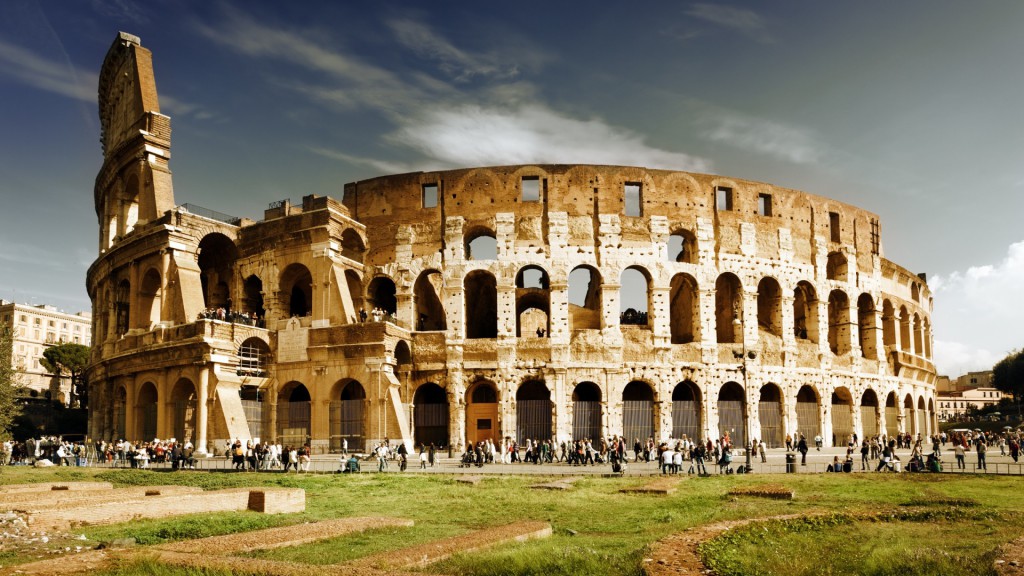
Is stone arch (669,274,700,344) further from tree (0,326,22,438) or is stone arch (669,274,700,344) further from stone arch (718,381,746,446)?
tree (0,326,22,438)

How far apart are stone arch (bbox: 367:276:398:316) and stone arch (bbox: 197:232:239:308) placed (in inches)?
244

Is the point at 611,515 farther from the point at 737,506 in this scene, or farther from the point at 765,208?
the point at 765,208

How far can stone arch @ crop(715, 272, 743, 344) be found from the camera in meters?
35.8

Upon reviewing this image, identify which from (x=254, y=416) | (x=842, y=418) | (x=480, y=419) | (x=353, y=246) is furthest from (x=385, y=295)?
(x=842, y=418)

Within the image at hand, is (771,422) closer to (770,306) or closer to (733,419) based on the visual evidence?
(733,419)

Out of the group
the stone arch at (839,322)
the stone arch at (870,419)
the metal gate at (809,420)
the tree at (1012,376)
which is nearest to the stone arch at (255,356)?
the metal gate at (809,420)

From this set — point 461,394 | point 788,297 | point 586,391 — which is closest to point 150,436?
point 461,394

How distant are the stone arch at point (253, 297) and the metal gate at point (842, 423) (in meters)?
25.1

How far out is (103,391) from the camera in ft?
118

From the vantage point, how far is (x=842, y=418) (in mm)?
38250

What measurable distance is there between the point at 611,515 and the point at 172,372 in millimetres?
22226

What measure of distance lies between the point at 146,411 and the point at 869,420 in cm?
3145

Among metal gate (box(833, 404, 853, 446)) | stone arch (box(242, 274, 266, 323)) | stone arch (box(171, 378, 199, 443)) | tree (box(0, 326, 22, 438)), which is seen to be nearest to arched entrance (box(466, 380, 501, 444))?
stone arch (box(242, 274, 266, 323))

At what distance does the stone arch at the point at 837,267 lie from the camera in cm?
3941
